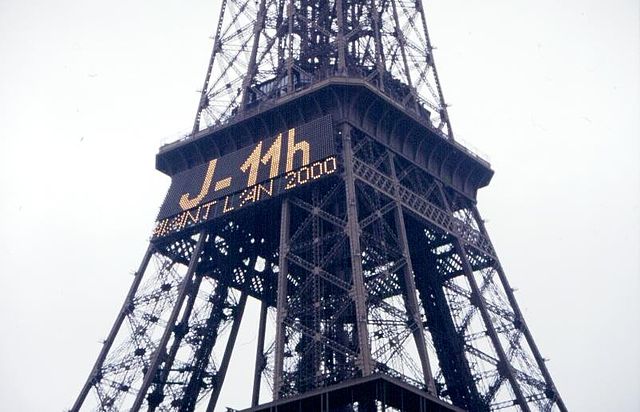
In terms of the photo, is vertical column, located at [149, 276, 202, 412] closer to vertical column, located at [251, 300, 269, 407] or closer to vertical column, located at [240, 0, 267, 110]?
vertical column, located at [251, 300, 269, 407]

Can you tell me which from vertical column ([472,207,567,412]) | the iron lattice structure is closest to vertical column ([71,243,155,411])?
the iron lattice structure

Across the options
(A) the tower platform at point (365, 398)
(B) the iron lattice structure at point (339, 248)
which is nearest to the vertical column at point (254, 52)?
(B) the iron lattice structure at point (339, 248)

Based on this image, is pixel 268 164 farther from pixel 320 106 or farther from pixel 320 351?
pixel 320 351

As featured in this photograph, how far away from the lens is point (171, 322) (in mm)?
48531

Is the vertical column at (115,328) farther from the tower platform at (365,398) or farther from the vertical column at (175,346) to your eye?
the tower platform at (365,398)

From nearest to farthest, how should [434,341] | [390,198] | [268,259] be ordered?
[390,198], [434,341], [268,259]

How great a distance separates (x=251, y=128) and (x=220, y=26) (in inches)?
546

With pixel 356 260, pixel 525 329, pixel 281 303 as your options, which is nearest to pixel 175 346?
pixel 281 303

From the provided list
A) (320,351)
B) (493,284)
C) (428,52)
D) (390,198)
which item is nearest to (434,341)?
(493,284)

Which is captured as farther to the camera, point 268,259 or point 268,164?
point 268,259

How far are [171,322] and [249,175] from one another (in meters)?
10.1

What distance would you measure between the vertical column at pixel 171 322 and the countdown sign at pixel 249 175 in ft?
5.77

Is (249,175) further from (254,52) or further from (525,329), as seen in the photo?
(525,329)

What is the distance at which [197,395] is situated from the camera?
51.8 m
